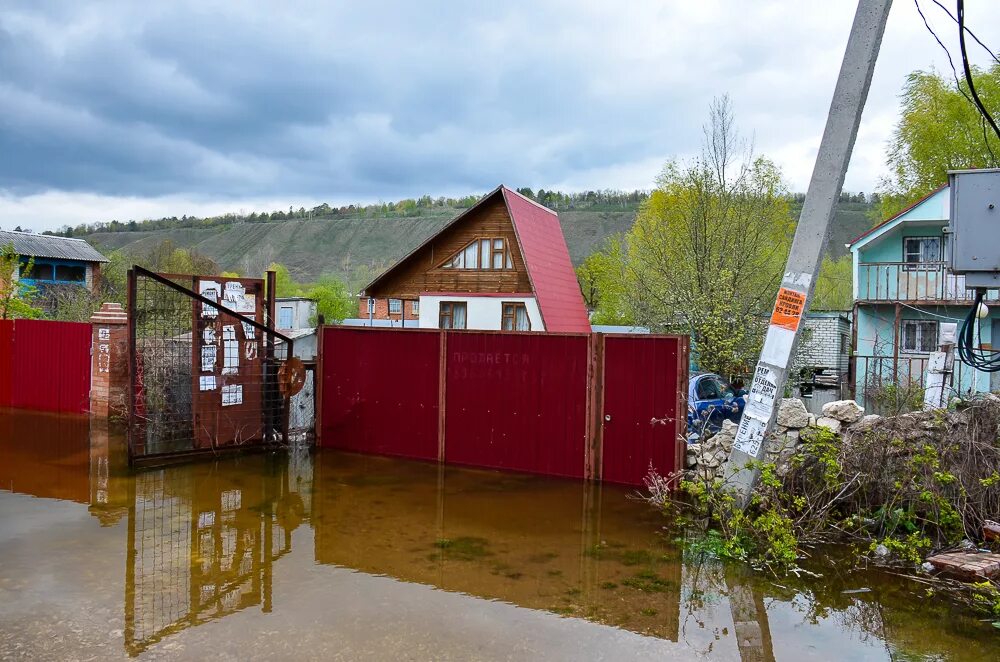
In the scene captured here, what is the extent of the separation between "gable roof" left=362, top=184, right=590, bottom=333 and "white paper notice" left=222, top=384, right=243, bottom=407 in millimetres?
12024

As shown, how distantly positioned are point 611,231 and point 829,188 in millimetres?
91951

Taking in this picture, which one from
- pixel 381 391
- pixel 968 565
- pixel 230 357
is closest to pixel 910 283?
pixel 381 391

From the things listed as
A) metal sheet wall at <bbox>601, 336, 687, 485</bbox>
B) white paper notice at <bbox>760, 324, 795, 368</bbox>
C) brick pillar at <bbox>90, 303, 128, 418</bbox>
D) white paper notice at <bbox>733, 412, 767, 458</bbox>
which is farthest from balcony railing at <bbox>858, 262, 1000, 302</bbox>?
brick pillar at <bbox>90, 303, 128, 418</bbox>

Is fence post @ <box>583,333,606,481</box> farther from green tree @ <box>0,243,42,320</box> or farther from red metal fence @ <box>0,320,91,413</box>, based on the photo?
green tree @ <box>0,243,42,320</box>

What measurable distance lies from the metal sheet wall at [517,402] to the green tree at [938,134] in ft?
83.6

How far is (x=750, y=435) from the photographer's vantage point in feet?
24.8

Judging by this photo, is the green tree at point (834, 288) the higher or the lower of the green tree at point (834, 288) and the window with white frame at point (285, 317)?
the higher

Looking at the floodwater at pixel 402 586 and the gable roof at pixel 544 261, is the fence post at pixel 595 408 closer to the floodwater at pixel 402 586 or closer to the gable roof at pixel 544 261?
the floodwater at pixel 402 586

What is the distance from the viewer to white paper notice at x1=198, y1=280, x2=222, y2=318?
1063 cm

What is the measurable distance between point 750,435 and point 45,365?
45.9 feet

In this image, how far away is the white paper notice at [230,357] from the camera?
35.7ft

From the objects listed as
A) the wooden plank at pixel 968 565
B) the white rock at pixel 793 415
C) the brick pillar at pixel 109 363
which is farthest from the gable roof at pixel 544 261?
the wooden plank at pixel 968 565

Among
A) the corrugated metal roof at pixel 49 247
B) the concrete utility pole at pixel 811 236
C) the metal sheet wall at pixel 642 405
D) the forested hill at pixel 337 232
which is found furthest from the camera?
the forested hill at pixel 337 232

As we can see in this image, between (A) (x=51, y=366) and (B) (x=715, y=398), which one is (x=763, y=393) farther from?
(A) (x=51, y=366)
